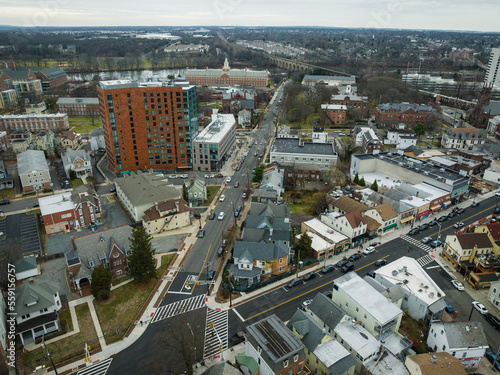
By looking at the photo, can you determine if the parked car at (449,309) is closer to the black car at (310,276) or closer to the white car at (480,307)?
the white car at (480,307)

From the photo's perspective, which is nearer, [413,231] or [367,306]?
[367,306]

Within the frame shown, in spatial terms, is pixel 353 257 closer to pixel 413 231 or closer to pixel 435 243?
pixel 413 231

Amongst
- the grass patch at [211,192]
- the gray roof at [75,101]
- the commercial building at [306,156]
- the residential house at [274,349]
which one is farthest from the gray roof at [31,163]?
the residential house at [274,349]

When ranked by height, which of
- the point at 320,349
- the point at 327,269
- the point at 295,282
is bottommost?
the point at 295,282

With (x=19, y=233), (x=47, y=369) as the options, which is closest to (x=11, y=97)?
(x=19, y=233)

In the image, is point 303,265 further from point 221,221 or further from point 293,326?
point 221,221

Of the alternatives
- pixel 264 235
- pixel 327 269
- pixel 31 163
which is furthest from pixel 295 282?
pixel 31 163
